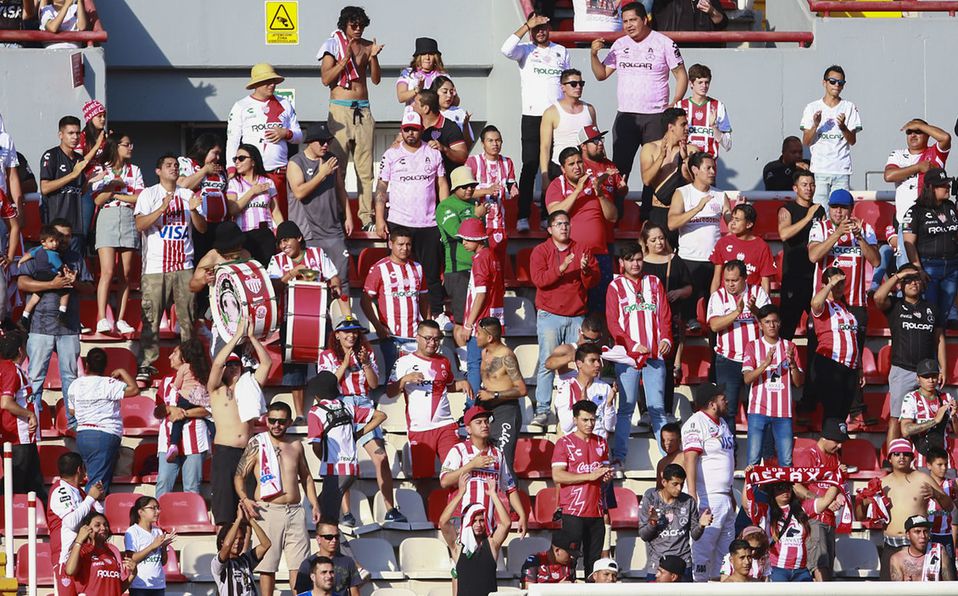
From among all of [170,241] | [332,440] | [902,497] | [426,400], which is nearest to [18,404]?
[170,241]

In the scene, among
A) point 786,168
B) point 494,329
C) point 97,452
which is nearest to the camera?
point 97,452

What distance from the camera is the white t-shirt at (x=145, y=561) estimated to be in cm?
1445

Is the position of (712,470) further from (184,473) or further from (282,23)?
(282,23)

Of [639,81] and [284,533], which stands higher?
[639,81]

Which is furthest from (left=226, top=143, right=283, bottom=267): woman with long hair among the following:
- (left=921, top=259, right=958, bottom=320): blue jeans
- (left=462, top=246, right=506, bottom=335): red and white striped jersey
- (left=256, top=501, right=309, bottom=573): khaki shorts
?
(left=921, top=259, right=958, bottom=320): blue jeans

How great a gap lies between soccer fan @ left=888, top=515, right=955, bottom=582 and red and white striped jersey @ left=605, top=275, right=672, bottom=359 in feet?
7.95

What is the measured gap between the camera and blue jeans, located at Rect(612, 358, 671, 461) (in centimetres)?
1630

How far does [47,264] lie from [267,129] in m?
2.49

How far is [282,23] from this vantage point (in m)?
21.7

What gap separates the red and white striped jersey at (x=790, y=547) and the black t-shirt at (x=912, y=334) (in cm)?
236

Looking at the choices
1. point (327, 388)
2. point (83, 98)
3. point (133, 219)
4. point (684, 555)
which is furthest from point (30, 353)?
point (684, 555)

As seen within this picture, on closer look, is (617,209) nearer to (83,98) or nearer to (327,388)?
(327,388)

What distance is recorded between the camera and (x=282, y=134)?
58.6 feet

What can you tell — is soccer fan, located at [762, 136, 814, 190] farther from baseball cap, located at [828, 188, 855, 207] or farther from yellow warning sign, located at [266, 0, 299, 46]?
yellow warning sign, located at [266, 0, 299, 46]
